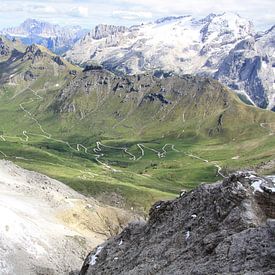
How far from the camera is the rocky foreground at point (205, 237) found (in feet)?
120

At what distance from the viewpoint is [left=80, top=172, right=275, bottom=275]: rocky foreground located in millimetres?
36500

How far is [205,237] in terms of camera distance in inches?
1679

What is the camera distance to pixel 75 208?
89.1 meters

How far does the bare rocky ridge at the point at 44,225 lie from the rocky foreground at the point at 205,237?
12.0m

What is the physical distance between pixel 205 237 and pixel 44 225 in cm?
4038

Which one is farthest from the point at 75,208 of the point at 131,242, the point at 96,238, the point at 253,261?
the point at 253,261

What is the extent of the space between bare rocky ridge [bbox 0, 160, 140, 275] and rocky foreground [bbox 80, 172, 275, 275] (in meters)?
12.0

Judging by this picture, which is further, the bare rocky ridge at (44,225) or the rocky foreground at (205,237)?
the bare rocky ridge at (44,225)

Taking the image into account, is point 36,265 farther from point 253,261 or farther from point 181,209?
point 253,261

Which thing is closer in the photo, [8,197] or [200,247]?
[200,247]

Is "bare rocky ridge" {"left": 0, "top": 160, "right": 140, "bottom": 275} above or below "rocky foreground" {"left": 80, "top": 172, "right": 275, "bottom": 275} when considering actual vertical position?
below

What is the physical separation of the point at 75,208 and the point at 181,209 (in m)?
40.3

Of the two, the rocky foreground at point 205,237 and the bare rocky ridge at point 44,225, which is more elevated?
the rocky foreground at point 205,237

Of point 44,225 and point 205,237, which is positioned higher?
point 205,237
